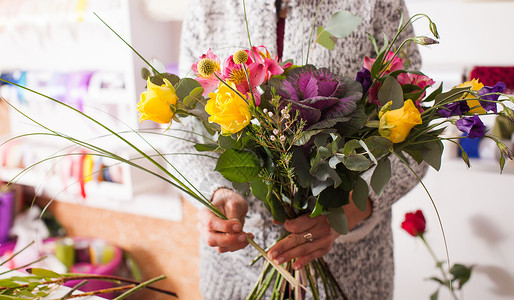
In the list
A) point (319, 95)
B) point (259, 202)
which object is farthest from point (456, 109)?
point (259, 202)

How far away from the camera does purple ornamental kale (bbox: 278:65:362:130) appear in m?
0.41

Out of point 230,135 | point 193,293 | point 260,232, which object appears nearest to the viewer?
point 230,135

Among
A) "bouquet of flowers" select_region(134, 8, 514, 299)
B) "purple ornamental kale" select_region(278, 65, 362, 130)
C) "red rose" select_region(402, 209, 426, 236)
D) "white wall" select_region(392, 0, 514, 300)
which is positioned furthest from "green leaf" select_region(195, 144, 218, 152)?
"white wall" select_region(392, 0, 514, 300)

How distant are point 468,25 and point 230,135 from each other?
3.18 feet

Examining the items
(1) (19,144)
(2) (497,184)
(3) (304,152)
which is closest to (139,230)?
(1) (19,144)

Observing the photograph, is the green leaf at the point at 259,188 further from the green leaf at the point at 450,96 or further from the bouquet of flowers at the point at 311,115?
the green leaf at the point at 450,96

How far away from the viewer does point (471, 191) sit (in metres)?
1.22

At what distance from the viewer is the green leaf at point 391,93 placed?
0.41 m

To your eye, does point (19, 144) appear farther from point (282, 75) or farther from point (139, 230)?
point (282, 75)

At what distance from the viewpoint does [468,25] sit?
1151 millimetres

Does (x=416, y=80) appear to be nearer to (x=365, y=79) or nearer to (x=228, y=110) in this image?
(x=365, y=79)

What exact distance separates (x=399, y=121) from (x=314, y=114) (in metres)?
0.08

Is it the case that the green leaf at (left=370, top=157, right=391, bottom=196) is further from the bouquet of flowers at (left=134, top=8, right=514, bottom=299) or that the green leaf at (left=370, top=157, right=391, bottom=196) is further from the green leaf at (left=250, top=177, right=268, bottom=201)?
the green leaf at (left=250, top=177, right=268, bottom=201)

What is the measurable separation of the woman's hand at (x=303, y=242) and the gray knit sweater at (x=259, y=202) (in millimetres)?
159
